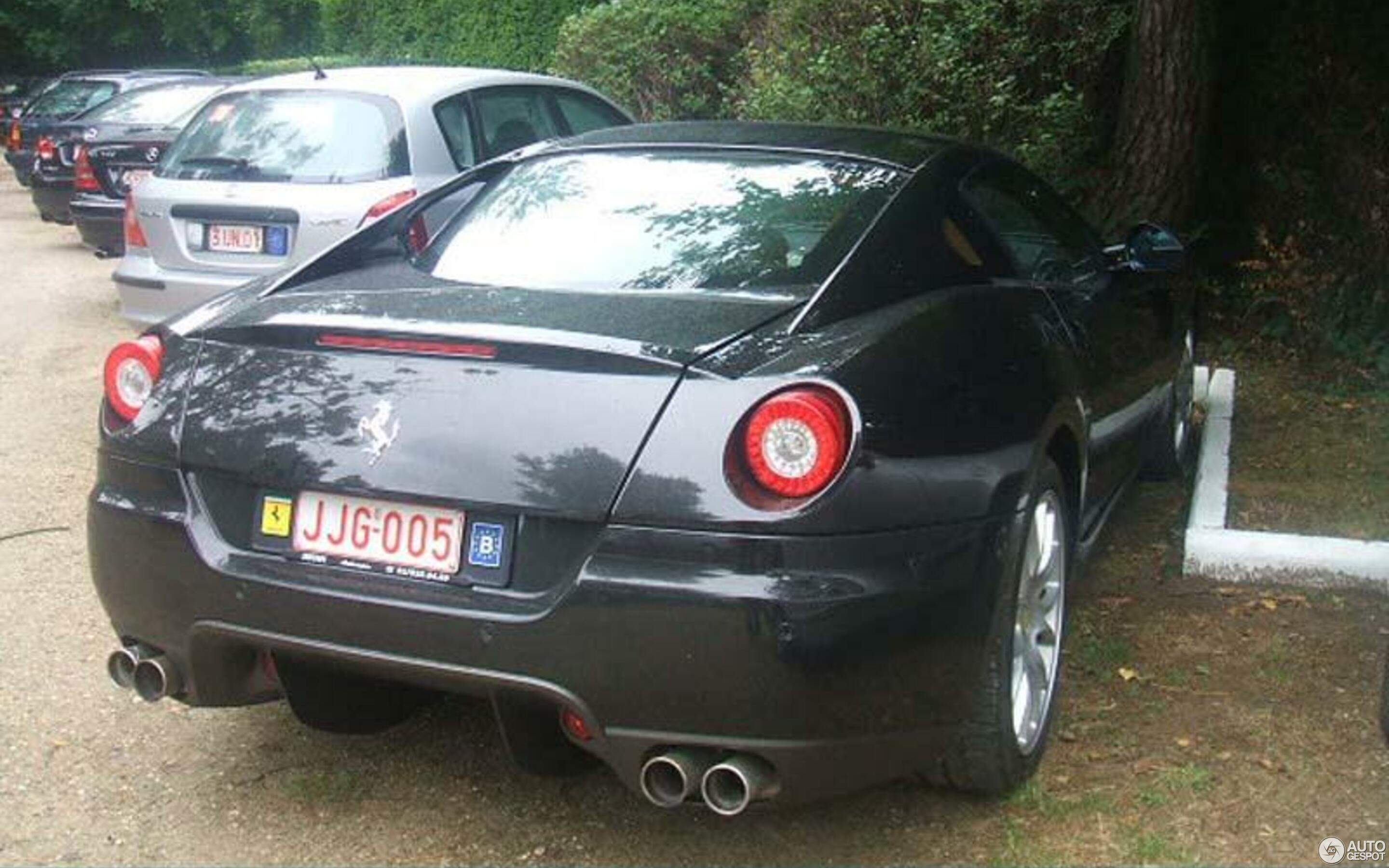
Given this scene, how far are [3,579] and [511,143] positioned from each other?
3794 mm

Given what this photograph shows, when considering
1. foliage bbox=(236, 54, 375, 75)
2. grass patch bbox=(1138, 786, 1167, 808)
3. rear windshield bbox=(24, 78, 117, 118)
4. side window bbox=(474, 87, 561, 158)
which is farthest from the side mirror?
foliage bbox=(236, 54, 375, 75)

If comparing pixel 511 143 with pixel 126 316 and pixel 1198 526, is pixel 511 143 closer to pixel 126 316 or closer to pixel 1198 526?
pixel 126 316

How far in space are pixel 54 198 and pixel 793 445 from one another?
1304 cm

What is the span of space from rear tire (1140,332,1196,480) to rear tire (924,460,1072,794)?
5.76ft

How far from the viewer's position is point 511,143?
26.9 ft

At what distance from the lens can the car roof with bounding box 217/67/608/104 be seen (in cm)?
759

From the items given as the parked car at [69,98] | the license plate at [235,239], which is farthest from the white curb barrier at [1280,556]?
the parked car at [69,98]

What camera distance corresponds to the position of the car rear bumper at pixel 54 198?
14.3 metres

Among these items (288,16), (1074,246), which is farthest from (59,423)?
(288,16)

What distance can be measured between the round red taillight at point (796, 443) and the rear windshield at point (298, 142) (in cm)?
455

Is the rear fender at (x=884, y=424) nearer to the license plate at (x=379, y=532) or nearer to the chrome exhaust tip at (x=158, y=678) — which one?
the license plate at (x=379, y=532)

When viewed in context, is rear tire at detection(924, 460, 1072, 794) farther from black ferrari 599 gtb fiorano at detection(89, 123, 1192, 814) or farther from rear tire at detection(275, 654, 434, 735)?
rear tire at detection(275, 654, 434, 735)

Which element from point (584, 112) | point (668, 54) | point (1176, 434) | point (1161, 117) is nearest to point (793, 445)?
point (1176, 434)

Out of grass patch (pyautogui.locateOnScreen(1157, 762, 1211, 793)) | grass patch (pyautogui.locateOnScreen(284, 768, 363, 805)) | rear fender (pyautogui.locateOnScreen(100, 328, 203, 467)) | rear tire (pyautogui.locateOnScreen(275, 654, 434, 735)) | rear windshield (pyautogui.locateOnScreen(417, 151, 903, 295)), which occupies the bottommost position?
grass patch (pyautogui.locateOnScreen(1157, 762, 1211, 793))
